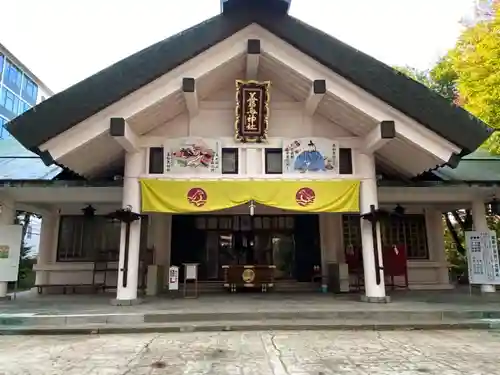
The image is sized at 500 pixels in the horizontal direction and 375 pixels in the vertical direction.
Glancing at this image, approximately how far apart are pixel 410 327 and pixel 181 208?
454cm

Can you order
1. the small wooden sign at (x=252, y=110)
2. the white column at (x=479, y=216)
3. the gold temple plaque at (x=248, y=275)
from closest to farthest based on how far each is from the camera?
the small wooden sign at (x=252, y=110) → the white column at (x=479, y=216) → the gold temple plaque at (x=248, y=275)

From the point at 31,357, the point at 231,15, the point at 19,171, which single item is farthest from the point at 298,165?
the point at 19,171

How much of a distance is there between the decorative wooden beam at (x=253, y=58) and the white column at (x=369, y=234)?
2.86 metres

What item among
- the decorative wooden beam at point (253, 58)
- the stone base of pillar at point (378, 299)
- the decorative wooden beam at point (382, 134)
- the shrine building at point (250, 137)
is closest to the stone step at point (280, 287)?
the shrine building at point (250, 137)

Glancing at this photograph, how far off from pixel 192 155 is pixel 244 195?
1378 millimetres

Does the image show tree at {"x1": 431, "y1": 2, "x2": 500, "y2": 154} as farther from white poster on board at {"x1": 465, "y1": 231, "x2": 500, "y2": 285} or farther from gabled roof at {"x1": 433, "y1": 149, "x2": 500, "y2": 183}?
white poster on board at {"x1": 465, "y1": 231, "x2": 500, "y2": 285}

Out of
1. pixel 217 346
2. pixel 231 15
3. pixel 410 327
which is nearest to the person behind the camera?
pixel 217 346

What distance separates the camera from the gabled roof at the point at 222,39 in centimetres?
673

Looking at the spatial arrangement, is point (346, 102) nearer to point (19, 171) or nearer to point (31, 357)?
point (31, 357)

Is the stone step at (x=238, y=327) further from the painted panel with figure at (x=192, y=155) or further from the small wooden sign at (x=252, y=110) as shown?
the small wooden sign at (x=252, y=110)

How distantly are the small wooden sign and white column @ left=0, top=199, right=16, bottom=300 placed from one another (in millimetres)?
5647

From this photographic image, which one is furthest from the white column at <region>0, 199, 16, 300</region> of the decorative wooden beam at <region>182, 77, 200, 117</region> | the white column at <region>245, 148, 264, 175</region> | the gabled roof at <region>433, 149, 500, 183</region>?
the gabled roof at <region>433, 149, 500, 183</region>

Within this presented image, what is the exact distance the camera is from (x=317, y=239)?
11.0m

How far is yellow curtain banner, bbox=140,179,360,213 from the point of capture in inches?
298
